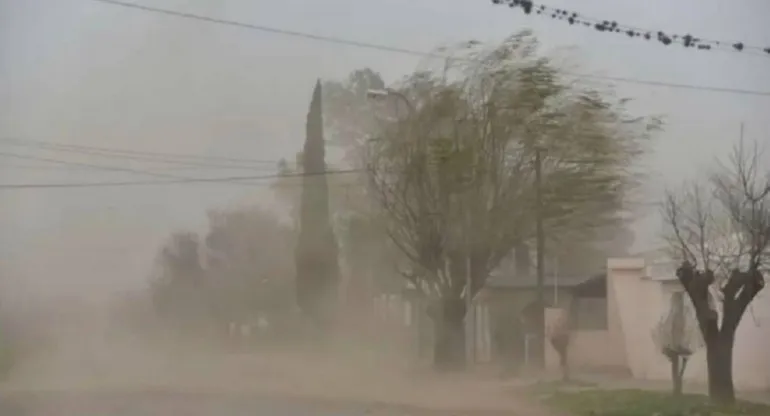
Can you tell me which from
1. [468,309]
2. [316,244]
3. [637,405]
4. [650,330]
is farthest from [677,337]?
[316,244]

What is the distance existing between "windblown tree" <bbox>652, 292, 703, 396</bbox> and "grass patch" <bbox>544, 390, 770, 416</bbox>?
3cm

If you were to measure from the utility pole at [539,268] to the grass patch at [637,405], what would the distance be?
93 mm

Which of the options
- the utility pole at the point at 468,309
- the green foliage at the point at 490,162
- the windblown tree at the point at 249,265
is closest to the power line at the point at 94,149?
the windblown tree at the point at 249,265

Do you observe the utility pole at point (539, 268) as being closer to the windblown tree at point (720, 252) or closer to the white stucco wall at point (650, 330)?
the white stucco wall at point (650, 330)

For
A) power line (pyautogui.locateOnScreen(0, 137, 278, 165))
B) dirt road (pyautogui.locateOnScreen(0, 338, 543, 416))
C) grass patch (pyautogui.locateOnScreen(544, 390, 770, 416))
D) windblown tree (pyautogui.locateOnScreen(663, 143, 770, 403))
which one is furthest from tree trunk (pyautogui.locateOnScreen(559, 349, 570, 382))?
power line (pyautogui.locateOnScreen(0, 137, 278, 165))

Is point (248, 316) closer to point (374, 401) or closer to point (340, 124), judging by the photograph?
point (374, 401)

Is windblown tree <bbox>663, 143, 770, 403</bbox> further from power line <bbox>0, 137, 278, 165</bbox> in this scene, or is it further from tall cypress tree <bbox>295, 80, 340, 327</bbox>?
power line <bbox>0, 137, 278, 165</bbox>

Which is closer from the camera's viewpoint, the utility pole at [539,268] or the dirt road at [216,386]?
the dirt road at [216,386]

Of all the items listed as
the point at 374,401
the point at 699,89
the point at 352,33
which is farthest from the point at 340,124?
the point at 699,89

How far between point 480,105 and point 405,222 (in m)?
0.29

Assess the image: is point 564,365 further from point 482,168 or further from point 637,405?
point 482,168

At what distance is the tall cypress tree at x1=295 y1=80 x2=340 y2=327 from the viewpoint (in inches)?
74.7

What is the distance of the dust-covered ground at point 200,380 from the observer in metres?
1.83

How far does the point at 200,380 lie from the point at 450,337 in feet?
1.64
